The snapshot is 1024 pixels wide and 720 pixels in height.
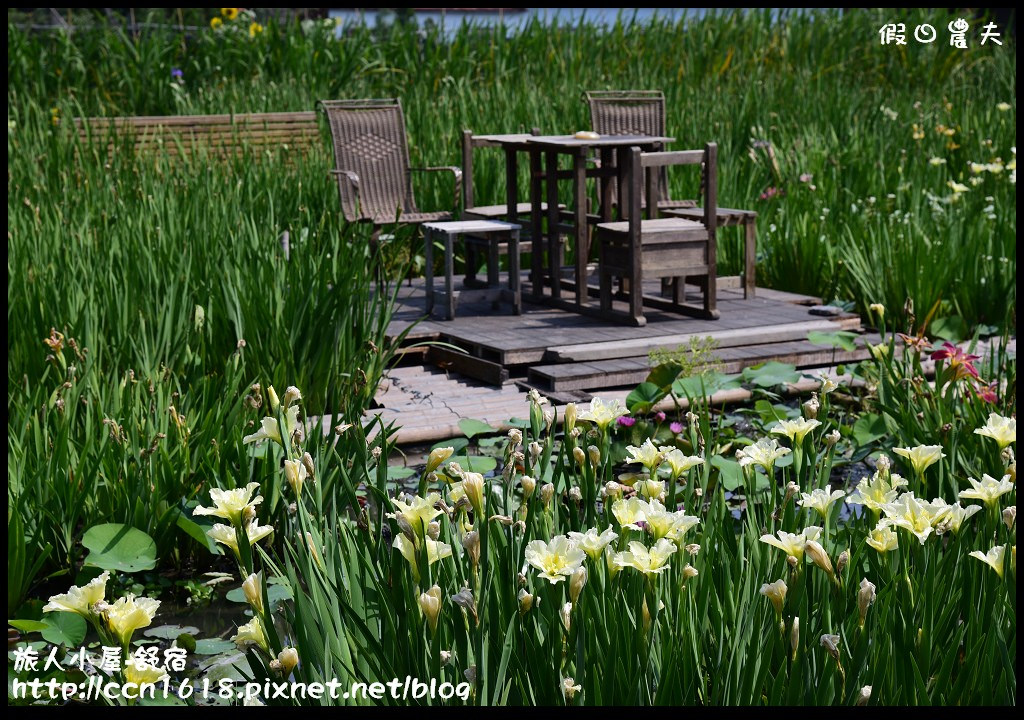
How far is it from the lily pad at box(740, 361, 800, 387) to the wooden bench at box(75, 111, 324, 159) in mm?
3907

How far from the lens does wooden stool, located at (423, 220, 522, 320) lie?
5453 mm

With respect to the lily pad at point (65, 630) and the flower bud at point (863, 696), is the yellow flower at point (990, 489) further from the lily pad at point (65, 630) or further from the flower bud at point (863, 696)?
the lily pad at point (65, 630)

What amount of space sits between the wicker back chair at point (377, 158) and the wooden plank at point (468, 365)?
1.80 metres

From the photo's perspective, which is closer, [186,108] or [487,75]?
[186,108]

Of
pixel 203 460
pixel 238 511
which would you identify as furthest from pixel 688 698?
pixel 203 460

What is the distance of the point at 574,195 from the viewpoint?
5562 millimetres

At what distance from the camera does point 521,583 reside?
59.8 inches

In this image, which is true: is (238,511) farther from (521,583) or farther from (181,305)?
(181,305)

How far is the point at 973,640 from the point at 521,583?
24.8 inches

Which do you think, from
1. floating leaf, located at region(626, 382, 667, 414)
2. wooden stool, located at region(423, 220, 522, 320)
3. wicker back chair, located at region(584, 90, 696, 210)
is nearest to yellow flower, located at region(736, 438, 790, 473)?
floating leaf, located at region(626, 382, 667, 414)

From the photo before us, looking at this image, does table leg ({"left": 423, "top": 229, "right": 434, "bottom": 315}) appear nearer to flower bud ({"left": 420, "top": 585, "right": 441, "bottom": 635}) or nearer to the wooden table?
the wooden table

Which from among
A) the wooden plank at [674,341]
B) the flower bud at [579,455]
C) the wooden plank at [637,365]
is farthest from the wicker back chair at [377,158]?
the flower bud at [579,455]

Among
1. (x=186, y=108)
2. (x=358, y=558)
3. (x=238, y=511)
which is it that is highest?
(x=186, y=108)

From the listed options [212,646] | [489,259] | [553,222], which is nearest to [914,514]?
[212,646]
